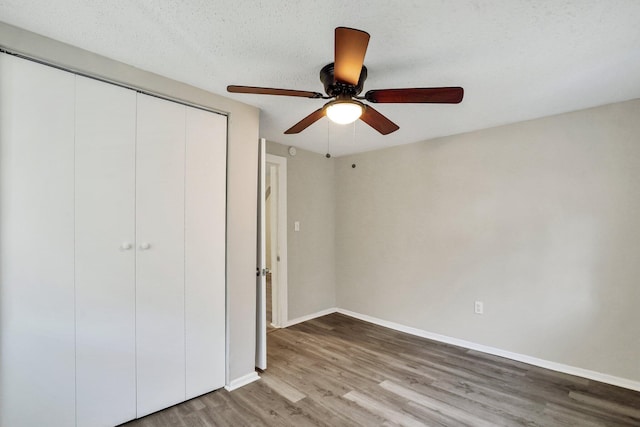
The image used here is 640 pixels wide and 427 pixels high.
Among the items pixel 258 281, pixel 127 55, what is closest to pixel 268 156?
pixel 258 281

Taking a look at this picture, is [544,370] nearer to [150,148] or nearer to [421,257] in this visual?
[421,257]

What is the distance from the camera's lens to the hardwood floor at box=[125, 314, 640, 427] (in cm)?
193

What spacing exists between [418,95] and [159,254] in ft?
6.29

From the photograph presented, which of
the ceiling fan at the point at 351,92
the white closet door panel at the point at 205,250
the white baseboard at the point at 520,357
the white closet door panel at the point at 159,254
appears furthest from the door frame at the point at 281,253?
the ceiling fan at the point at 351,92

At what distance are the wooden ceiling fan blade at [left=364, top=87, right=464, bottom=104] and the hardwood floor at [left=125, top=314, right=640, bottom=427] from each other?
2.02 meters

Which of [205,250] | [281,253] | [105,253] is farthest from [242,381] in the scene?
[281,253]

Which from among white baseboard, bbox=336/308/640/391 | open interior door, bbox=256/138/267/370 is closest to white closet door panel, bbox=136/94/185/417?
open interior door, bbox=256/138/267/370

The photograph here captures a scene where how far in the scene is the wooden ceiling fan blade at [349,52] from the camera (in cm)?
117

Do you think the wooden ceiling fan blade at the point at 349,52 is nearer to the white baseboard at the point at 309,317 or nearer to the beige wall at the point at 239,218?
the beige wall at the point at 239,218

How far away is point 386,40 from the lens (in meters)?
1.56

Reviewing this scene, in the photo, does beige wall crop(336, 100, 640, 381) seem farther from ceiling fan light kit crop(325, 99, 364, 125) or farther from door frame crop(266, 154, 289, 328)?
ceiling fan light kit crop(325, 99, 364, 125)

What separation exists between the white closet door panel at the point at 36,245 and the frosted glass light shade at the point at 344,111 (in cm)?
149

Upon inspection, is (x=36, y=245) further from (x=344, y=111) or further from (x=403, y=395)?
(x=403, y=395)

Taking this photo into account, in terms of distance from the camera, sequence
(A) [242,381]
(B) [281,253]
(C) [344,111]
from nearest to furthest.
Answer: (C) [344,111] < (A) [242,381] < (B) [281,253]
